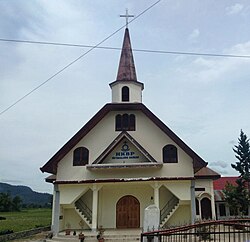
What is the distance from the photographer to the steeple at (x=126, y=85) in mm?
20328

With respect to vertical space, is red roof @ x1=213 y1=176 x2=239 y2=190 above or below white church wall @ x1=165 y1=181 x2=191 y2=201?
above

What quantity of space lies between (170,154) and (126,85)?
17.1 ft

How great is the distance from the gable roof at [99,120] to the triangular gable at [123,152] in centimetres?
157

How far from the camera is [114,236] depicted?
1505cm

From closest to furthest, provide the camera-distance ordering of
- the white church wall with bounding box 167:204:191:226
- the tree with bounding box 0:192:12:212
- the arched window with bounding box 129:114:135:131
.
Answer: the white church wall with bounding box 167:204:191:226 → the arched window with bounding box 129:114:135:131 → the tree with bounding box 0:192:12:212

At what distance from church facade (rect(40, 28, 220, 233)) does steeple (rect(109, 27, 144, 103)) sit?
38.9 inches

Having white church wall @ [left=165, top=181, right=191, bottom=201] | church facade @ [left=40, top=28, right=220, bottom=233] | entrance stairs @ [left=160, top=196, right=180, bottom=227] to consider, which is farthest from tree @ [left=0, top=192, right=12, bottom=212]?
white church wall @ [left=165, top=181, right=191, bottom=201]

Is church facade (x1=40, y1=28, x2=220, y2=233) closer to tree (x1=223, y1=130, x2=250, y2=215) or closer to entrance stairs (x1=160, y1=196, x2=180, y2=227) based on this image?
entrance stairs (x1=160, y1=196, x2=180, y2=227)

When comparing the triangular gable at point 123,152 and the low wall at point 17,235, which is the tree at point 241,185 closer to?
the triangular gable at point 123,152

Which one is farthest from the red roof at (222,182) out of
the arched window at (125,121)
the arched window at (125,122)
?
the arched window at (125,121)

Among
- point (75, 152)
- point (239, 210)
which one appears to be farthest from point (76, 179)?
point (239, 210)

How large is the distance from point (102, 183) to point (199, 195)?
912 centimetres

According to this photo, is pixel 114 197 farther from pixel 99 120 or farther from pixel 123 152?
pixel 99 120

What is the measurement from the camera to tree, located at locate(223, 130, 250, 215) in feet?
74.7
